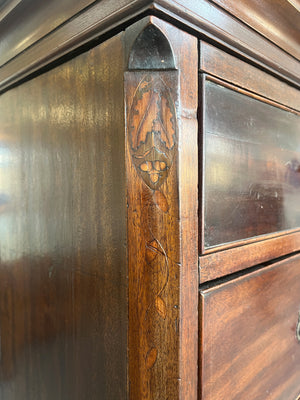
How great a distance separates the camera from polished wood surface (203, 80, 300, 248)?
0.43 meters

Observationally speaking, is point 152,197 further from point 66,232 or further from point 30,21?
point 30,21

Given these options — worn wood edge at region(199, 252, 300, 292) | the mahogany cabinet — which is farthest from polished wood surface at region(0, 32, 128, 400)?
worn wood edge at region(199, 252, 300, 292)

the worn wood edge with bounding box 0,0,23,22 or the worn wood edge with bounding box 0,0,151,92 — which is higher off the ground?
the worn wood edge with bounding box 0,0,23,22

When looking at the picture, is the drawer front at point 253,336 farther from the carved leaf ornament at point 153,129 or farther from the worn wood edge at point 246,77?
the worn wood edge at point 246,77

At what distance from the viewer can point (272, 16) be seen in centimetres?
50

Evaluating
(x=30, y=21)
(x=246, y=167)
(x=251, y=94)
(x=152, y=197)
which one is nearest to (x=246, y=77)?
(x=251, y=94)

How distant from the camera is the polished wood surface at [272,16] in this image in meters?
0.45

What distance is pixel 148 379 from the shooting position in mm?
388

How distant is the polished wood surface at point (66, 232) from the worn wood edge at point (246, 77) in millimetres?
126

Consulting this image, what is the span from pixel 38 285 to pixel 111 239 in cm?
25

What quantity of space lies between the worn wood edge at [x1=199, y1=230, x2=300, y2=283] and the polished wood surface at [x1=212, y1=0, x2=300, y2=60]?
356 mm

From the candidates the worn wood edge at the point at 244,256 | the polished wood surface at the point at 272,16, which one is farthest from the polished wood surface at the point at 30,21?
the worn wood edge at the point at 244,256

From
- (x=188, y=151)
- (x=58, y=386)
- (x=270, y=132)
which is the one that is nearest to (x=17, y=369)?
(x=58, y=386)

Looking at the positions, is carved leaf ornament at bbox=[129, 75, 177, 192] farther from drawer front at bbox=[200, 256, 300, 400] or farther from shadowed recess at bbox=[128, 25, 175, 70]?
drawer front at bbox=[200, 256, 300, 400]
